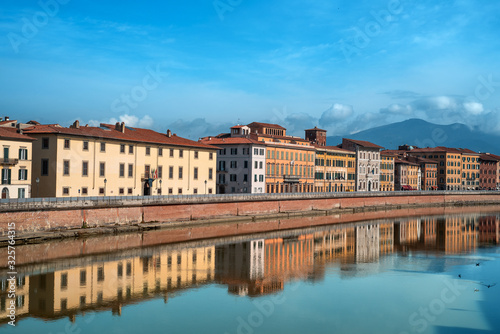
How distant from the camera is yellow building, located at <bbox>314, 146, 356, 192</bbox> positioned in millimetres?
93750

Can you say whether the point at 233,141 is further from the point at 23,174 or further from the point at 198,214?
the point at 23,174

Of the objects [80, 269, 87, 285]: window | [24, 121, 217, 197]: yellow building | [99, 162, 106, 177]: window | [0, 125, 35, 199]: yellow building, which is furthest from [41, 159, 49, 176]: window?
[80, 269, 87, 285]: window

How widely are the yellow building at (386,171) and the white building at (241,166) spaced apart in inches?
1666

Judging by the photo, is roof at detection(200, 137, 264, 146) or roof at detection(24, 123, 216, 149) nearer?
roof at detection(24, 123, 216, 149)

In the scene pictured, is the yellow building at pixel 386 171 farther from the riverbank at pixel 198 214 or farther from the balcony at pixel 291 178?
the balcony at pixel 291 178

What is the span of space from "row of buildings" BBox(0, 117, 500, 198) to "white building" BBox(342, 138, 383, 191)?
189mm

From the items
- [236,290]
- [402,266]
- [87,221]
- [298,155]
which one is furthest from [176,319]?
[298,155]

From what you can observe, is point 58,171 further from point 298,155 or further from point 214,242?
point 298,155

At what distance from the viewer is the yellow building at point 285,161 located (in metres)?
81.5

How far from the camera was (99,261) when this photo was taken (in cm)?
3522

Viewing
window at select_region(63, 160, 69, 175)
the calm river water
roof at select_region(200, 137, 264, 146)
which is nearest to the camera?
the calm river water

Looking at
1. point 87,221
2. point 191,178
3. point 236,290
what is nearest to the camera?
point 236,290

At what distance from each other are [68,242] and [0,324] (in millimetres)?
17798

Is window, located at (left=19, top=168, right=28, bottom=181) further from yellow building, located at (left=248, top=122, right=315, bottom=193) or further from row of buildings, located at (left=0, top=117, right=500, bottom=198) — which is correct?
yellow building, located at (left=248, top=122, right=315, bottom=193)
